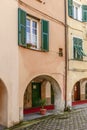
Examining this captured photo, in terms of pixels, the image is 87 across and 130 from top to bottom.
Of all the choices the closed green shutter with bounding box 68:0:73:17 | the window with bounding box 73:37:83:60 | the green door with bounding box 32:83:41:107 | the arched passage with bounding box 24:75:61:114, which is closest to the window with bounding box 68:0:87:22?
the closed green shutter with bounding box 68:0:73:17

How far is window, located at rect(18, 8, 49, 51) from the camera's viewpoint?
579 inches

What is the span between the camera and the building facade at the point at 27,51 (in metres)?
13.8

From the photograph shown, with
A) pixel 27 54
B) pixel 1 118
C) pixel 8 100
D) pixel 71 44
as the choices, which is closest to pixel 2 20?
pixel 27 54

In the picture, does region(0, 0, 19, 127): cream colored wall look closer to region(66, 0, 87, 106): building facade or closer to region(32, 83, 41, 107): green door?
region(66, 0, 87, 106): building facade

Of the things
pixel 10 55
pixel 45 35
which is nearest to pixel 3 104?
pixel 10 55

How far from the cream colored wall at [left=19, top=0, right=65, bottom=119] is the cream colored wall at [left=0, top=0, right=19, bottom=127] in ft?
1.95

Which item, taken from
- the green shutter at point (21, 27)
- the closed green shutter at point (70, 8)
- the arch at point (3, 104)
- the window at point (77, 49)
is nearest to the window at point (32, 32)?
the green shutter at point (21, 27)

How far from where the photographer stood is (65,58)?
19.7 m

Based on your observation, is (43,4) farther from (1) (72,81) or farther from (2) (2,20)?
(1) (72,81)

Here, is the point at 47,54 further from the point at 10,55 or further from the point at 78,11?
the point at 78,11

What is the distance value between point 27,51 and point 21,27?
1.44 metres

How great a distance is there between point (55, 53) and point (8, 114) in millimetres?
6103

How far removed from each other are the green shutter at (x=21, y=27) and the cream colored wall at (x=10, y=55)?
0.22 meters

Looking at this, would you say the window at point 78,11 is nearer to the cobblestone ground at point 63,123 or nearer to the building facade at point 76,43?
the building facade at point 76,43
